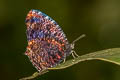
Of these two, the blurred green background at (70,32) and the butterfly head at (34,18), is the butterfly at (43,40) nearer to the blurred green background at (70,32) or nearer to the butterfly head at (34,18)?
the butterfly head at (34,18)

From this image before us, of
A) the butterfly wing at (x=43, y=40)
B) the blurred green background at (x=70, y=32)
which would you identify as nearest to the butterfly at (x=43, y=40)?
the butterfly wing at (x=43, y=40)

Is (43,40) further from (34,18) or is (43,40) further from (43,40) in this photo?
(34,18)

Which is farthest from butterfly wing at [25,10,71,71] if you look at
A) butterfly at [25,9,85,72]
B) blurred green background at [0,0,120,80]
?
blurred green background at [0,0,120,80]

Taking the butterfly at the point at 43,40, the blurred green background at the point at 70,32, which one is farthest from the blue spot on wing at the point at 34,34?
the blurred green background at the point at 70,32

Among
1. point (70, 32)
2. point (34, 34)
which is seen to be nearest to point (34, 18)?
point (34, 34)

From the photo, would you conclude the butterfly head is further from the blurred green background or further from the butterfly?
the blurred green background

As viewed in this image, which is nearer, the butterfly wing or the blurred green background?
the butterfly wing

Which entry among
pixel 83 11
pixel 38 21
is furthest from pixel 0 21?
pixel 38 21

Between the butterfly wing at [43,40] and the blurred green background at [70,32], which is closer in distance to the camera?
the butterfly wing at [43,40]

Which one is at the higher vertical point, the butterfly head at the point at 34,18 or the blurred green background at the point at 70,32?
the butterfly head at the point at 34,18
